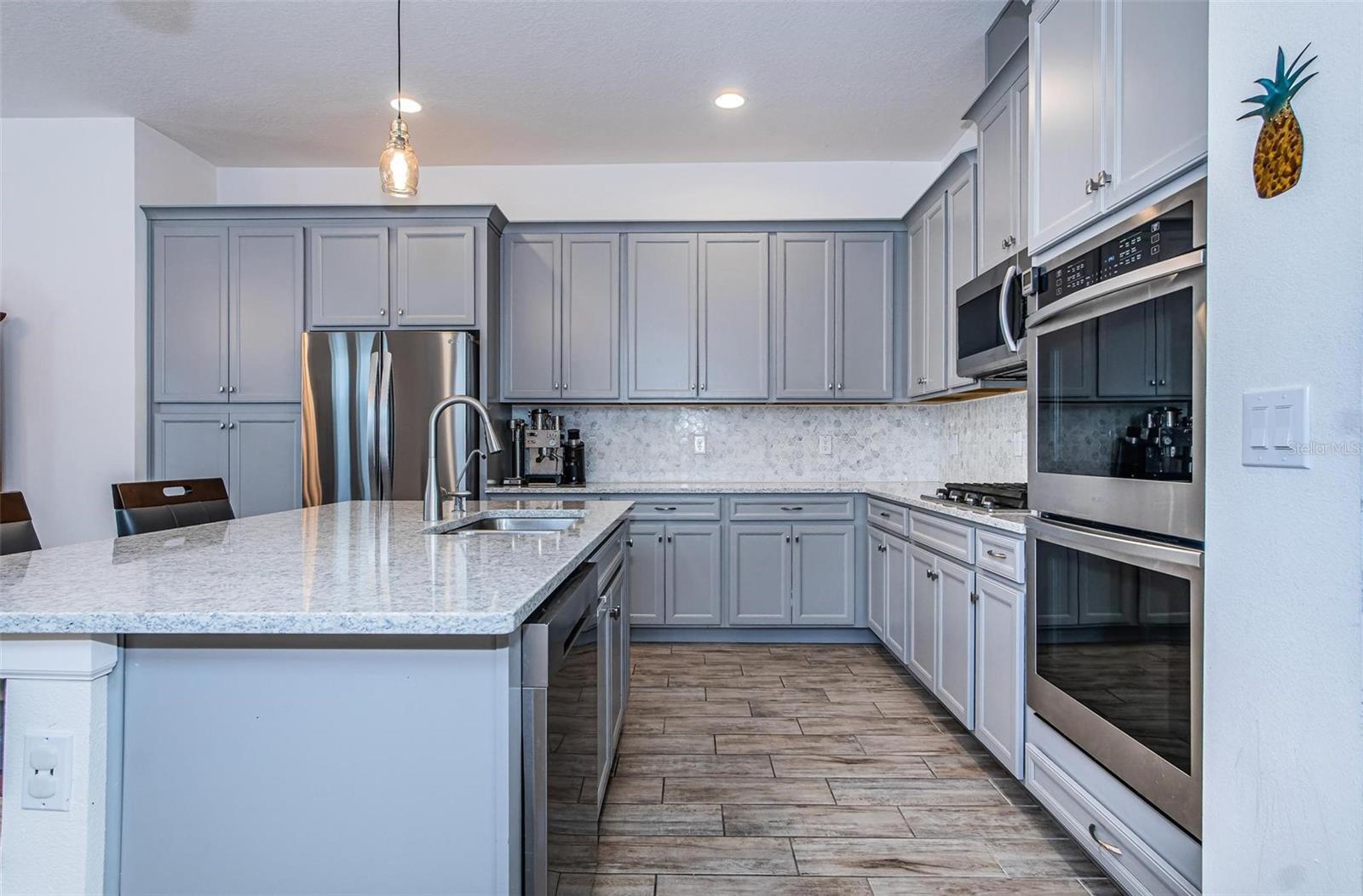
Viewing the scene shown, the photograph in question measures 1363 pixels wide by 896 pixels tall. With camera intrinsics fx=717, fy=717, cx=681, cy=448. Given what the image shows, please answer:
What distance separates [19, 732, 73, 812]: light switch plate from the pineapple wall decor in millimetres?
1871

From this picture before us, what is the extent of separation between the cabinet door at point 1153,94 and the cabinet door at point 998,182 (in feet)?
2.79

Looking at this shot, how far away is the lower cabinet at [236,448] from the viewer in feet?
13.1

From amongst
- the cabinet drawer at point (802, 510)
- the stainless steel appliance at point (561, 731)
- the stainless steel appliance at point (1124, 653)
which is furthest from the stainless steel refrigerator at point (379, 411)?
the stainless steel appliance at point (1124, 653)

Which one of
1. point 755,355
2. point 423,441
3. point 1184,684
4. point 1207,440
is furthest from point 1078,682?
point 423,441

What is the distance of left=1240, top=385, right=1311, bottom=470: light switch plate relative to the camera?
93cm

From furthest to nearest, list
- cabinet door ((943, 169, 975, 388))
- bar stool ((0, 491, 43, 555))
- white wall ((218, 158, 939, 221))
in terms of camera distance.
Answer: white wall ((218, 158, 939, 221)) < cabinet door ((943, 169, 975, 388)) < bar stool ((0, 491, 43, 555))

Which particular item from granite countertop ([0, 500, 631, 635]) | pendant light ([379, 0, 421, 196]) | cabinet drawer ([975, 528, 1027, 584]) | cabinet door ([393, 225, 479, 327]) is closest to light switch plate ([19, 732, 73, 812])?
granite countertop ([0, 500, 631, 635])

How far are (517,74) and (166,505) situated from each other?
7.65ft

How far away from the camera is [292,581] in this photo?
1.20 metres

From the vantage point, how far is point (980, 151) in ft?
9.30

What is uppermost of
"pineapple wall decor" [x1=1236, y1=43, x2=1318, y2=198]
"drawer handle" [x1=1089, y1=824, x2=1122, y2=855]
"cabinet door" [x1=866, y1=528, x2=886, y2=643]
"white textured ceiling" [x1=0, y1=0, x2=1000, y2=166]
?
"white textured ceiling" [x1=0, y1=0, x2=1000, y2=166]

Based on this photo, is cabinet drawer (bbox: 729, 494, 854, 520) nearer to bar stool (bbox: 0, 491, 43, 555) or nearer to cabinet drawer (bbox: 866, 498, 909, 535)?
cabinet drawer (bbox: 866, 498, 909, 535)

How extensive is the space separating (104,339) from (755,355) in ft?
11.7

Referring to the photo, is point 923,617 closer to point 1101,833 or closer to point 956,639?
point 956,639
